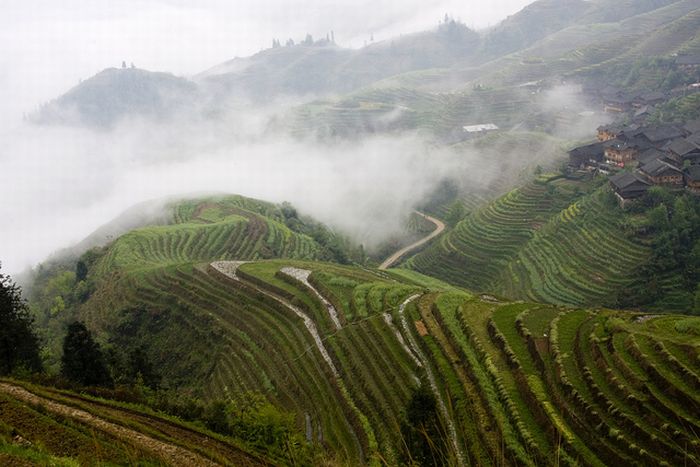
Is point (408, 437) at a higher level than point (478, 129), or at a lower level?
lower

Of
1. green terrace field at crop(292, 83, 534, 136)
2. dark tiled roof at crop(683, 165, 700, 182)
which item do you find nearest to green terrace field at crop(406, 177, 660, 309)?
dark tiled roof at crop(683, 165, 700, 182)

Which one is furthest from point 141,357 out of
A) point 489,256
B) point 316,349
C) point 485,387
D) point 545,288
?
point 489,256

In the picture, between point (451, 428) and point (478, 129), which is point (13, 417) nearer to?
point (451, 428)

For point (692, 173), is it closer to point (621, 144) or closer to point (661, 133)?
point (621, 144)

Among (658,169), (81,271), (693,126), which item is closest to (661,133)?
(693,126)

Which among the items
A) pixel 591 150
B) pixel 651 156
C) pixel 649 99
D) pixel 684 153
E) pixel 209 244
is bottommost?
pixel 209 244

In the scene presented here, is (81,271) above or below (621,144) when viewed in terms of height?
below

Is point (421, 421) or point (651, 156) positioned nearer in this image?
point (421, 421)
